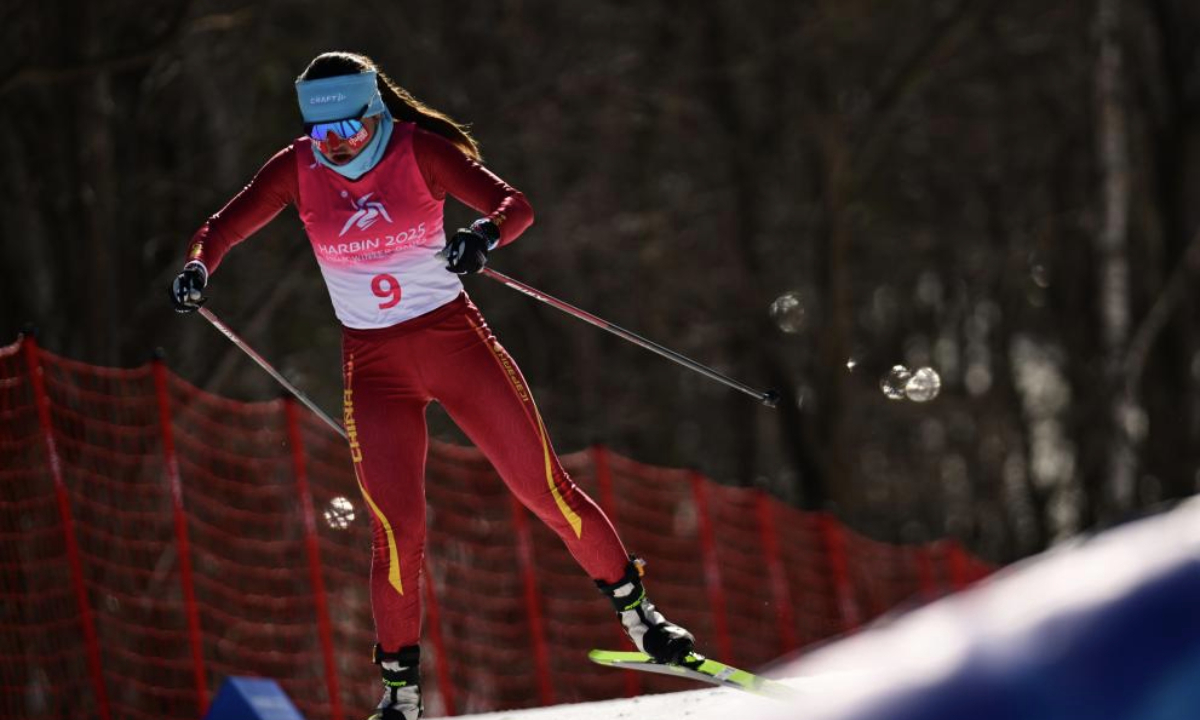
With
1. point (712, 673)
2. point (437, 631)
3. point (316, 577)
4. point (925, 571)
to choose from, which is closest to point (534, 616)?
point (437, 631)

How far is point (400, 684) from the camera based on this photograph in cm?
523

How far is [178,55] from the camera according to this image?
536 inches

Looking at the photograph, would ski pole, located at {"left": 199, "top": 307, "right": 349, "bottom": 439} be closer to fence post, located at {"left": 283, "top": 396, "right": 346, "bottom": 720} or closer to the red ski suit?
the red ski suit

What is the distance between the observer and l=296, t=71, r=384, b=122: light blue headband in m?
5.03

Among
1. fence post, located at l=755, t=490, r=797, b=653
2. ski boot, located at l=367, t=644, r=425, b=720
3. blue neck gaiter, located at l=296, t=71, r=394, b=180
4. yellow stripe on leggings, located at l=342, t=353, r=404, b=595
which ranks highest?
fence post, located at l=755, t=490, r=797, b=653

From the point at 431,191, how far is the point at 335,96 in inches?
14.6

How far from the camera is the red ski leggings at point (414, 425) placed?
5.12 metres

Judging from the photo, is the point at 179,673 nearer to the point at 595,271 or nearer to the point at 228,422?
the point at 228,422

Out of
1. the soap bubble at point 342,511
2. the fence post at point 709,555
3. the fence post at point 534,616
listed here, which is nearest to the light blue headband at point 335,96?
the soap bubble at point 342,511

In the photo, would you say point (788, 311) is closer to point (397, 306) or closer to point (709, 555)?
point (709, 555)

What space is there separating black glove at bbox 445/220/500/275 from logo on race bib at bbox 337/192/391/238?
0.22 metres

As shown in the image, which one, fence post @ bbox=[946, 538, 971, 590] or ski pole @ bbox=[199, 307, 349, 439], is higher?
fence post @ bbox=[946, 538, 971, 590]

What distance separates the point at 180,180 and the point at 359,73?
9730 mm

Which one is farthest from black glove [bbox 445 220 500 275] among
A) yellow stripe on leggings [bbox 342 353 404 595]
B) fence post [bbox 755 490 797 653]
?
fence post [bbox 755 490 797 653]
